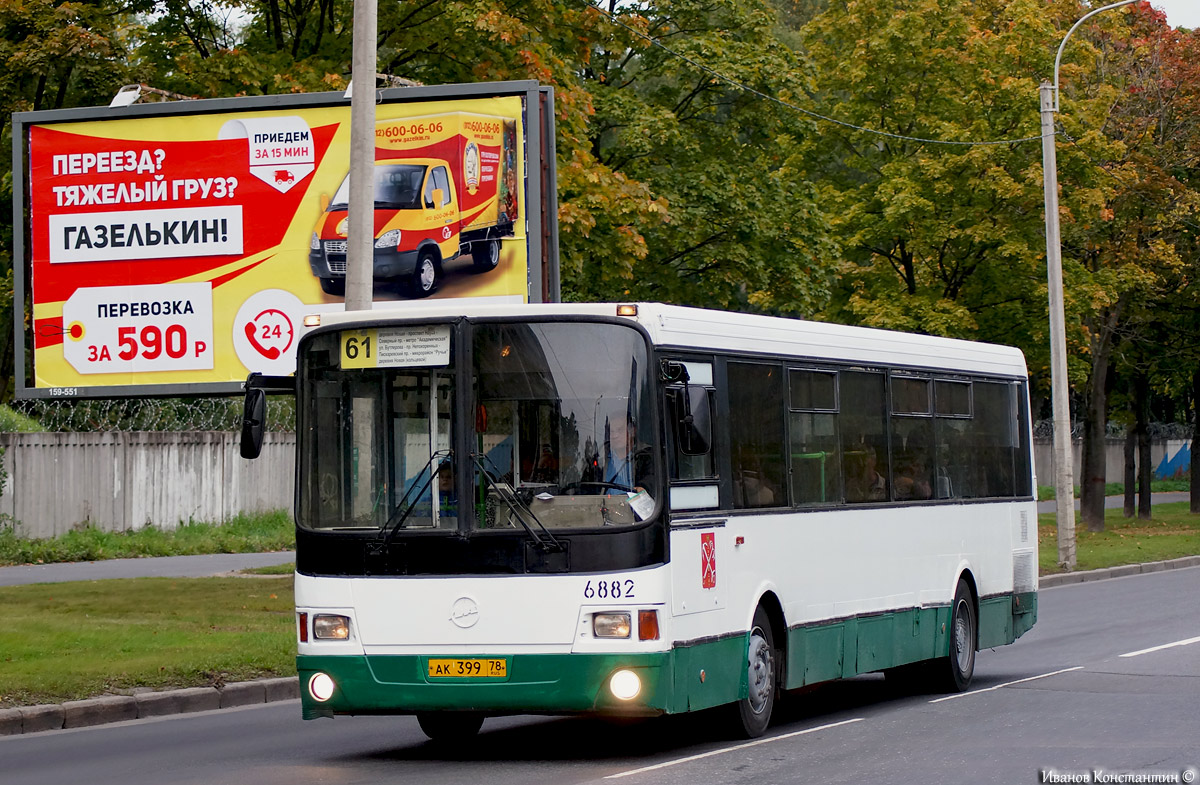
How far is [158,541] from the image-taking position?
3275cm

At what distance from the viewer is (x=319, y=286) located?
21.7m

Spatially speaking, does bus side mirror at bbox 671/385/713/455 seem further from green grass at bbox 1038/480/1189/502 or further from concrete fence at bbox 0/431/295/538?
green grass at bbox 1038/480/1189/502

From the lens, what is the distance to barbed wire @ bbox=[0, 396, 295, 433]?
33156 mm

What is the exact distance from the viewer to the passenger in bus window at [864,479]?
13.1 metres

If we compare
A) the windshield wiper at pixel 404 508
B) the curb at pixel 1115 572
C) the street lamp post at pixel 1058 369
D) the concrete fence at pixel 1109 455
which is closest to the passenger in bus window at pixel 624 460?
the windshield wiper at pixel 404 508

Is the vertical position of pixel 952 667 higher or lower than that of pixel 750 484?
lower

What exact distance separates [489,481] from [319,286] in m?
12.0

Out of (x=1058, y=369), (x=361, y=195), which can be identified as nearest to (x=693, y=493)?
(x=361, y=195)

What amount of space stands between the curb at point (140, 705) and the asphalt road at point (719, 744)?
20cm

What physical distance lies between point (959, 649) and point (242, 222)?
36.1ft

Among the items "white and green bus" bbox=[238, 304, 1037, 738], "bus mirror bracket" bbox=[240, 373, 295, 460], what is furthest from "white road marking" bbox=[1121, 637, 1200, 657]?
"bus mirror bracket" bbox=[240, 373, 295, 460]

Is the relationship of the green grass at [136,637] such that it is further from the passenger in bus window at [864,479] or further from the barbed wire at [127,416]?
the barbed wire at [127,416]

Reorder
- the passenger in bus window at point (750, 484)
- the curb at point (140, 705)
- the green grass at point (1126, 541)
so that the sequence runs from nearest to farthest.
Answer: the passenger in bus window at point (750, 484), the curb at point (140, 705), the green grass at point (1126, 541)

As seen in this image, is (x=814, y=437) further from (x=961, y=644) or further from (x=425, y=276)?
(x=425, y=276)
